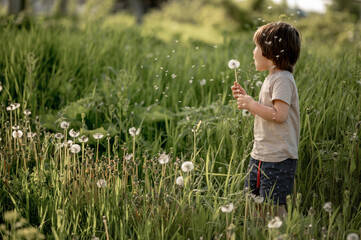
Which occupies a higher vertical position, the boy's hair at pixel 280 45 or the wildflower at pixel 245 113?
the boy's hair at pixel 280 45

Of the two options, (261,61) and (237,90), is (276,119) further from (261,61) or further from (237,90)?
(261,61)

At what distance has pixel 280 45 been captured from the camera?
2.25 m

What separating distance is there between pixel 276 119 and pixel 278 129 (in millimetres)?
90

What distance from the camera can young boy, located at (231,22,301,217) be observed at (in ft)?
7.24

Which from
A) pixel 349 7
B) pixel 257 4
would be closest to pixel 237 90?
pixel 257 4

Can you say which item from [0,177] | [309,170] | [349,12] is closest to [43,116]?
[0,177]

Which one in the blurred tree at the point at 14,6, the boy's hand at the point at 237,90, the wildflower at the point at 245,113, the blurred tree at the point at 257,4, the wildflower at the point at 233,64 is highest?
the blurred tree at the point at 257,4

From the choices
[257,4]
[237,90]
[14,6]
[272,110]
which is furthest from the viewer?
[257,4]

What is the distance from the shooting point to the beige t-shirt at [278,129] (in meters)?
2.21

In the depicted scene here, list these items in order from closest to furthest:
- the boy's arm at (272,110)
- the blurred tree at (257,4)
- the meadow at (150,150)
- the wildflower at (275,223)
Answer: the wildflower at (275,223), the meadow at (150,150), the boy's arm at (272,110), the blurred tree at (257,4)

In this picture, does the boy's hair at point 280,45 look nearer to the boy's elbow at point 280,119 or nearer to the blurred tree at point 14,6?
the boy's elbow at point 280,119

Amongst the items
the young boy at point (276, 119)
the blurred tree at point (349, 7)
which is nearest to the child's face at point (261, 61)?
the young boy at point (276, 119)

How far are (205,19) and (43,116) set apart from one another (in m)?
13.3

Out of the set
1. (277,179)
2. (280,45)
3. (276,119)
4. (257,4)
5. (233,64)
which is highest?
(257,4)
